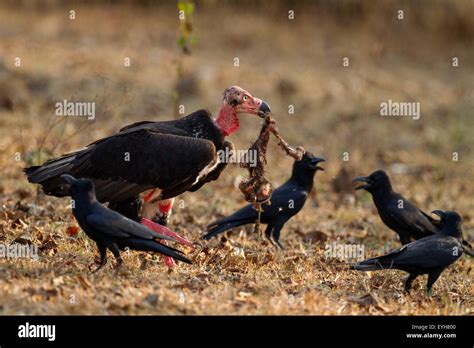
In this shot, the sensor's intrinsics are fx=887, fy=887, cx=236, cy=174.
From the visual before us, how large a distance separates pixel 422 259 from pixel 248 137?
8.11 metres

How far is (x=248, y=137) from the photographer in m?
15.0

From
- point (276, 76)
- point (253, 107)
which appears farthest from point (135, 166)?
point (276, 76)

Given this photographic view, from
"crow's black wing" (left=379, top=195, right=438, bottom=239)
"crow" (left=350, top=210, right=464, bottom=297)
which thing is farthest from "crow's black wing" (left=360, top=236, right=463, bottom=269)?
"crow's black wing" (left=379, top=195, right=438, bottom=239)

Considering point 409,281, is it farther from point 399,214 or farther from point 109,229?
point 109,229

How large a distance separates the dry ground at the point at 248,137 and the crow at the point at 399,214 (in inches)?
18.9

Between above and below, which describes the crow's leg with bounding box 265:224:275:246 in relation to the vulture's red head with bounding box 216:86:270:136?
below

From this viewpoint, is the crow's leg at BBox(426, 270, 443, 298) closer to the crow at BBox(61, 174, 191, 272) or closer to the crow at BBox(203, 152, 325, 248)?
the crow at BBox(203, 152, 325, 248)

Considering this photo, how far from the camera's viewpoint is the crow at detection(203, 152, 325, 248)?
27.9ft

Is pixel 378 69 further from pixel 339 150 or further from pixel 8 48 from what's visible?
pixel 8 48

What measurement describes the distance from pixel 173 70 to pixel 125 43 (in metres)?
2.70

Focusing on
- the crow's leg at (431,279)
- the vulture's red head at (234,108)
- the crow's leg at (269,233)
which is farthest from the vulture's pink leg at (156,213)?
the crow's leg at (431,279)

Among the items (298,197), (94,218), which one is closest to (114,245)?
(94,218)

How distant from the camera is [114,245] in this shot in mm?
6617

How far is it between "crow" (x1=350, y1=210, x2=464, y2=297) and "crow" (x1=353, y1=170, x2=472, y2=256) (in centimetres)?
107
